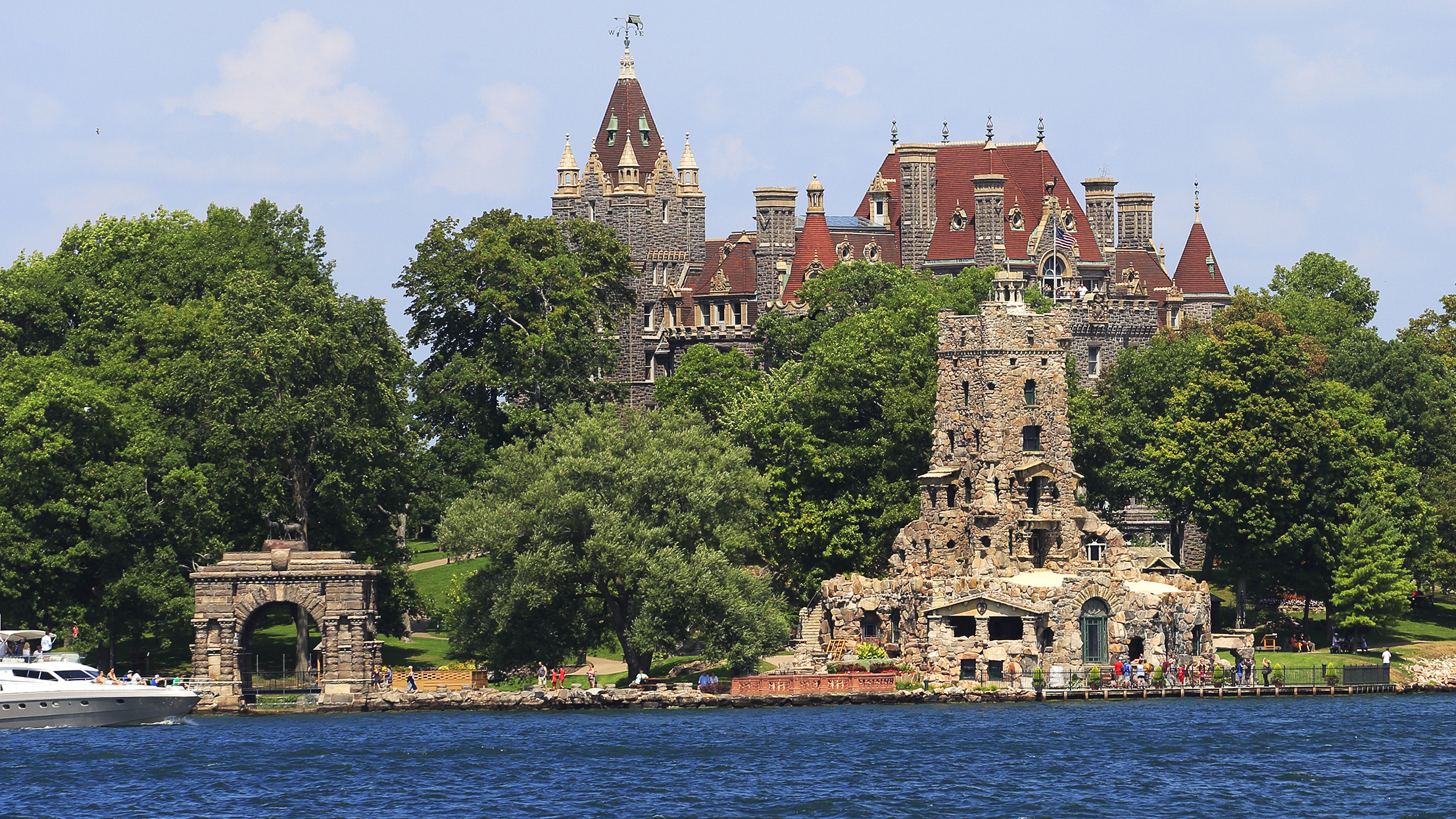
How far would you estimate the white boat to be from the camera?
281 feet

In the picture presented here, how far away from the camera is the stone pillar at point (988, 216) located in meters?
137

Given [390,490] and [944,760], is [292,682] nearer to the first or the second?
[390,490]

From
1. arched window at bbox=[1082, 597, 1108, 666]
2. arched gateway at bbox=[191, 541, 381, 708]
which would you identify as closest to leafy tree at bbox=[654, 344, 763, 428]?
arched window at bbox=[1082, 597, 1108, 666]

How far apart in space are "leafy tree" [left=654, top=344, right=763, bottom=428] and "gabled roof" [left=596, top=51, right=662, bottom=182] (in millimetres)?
23099

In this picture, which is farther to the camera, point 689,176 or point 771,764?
point 689,176

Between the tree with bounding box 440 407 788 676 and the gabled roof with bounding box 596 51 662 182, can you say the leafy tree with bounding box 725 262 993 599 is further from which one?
the gabled roof with bounding box 596 51 662 182

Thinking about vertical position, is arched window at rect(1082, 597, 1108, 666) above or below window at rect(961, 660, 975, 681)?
above

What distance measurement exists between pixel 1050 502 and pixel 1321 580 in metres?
13.7

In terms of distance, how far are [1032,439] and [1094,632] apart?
858 cm

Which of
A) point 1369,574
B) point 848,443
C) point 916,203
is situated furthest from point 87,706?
point 916,203

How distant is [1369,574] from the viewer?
102500mm

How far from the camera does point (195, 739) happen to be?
83250 mm

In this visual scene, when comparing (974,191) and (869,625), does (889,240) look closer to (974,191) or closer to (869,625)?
(974,191)

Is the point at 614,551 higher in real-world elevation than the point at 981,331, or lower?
lower
